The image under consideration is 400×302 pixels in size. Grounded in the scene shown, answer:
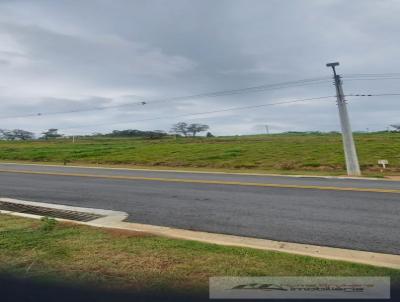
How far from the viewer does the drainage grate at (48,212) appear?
9.09 metres

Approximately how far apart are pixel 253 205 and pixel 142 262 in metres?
5.10

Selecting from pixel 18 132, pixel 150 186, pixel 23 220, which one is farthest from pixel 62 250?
pixel 18 132

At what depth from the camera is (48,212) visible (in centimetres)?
961

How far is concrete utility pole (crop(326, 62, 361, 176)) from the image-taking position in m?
21.8

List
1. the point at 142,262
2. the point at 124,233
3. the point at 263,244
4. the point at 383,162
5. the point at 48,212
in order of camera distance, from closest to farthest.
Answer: the point at 142,262 → the point at 263,244 → the point at 124,233 → the point at 48,212 → the point at 383,162

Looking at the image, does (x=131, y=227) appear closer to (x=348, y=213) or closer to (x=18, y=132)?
(x=348, y=213)

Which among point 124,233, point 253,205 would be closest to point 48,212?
point 124,233

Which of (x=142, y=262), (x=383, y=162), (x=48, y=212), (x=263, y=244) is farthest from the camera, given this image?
(x=383, y=162)

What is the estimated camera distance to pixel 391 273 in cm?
505

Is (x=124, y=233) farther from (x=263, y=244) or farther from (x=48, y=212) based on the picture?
(x=48, y=212)

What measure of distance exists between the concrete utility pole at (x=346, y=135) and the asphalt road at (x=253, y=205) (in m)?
8.27

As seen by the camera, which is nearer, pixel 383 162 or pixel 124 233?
pixel 124 233

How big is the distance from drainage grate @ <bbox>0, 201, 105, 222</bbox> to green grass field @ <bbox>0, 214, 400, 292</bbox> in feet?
7.17

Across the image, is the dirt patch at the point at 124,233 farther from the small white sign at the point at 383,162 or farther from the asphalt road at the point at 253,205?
the small white sign at the point at 383,162
